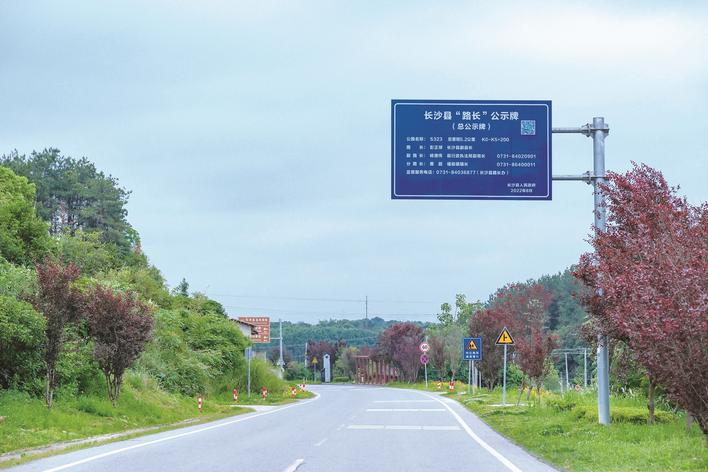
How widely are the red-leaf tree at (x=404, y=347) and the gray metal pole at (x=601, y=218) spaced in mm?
70818

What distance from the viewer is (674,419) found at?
2022cm

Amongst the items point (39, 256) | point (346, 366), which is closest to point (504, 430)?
point (39, 256)

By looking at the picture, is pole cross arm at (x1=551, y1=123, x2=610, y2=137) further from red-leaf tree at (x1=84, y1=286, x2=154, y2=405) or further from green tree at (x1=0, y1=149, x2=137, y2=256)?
green tree at (x1=0, y1=149, x2=137, y2=256)

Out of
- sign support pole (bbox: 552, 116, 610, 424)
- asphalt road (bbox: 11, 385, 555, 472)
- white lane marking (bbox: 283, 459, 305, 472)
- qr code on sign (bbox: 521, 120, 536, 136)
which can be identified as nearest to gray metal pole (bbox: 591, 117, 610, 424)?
sign support pole (bbox: 552, 116, 610, 424)

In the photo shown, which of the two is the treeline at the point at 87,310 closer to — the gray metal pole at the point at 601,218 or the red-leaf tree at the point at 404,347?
the gray metal pole at the point at 601,218

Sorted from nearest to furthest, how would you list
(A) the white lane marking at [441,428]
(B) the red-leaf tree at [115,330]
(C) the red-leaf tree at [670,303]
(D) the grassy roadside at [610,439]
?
1. (C) the red-leaf tree at [670,303]
2. (D) the grassy roadside at [610,439]
3. (A) the white lane marking at [441,428]
4. (B) the red-leaf tree at [115,330]

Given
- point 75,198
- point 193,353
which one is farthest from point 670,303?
point 75,198

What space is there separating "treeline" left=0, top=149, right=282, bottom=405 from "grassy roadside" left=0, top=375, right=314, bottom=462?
0.70 meters

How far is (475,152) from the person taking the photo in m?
20.5

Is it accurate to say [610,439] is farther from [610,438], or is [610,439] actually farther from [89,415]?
[89,415]

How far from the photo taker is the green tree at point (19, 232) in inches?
1362

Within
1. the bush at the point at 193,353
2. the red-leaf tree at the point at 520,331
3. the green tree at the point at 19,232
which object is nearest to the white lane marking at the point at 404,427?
the red-leaf tree at the point at 520,331

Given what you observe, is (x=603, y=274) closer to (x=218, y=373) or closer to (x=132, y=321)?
(x=132, y=321)

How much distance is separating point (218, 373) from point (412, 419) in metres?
19.3
